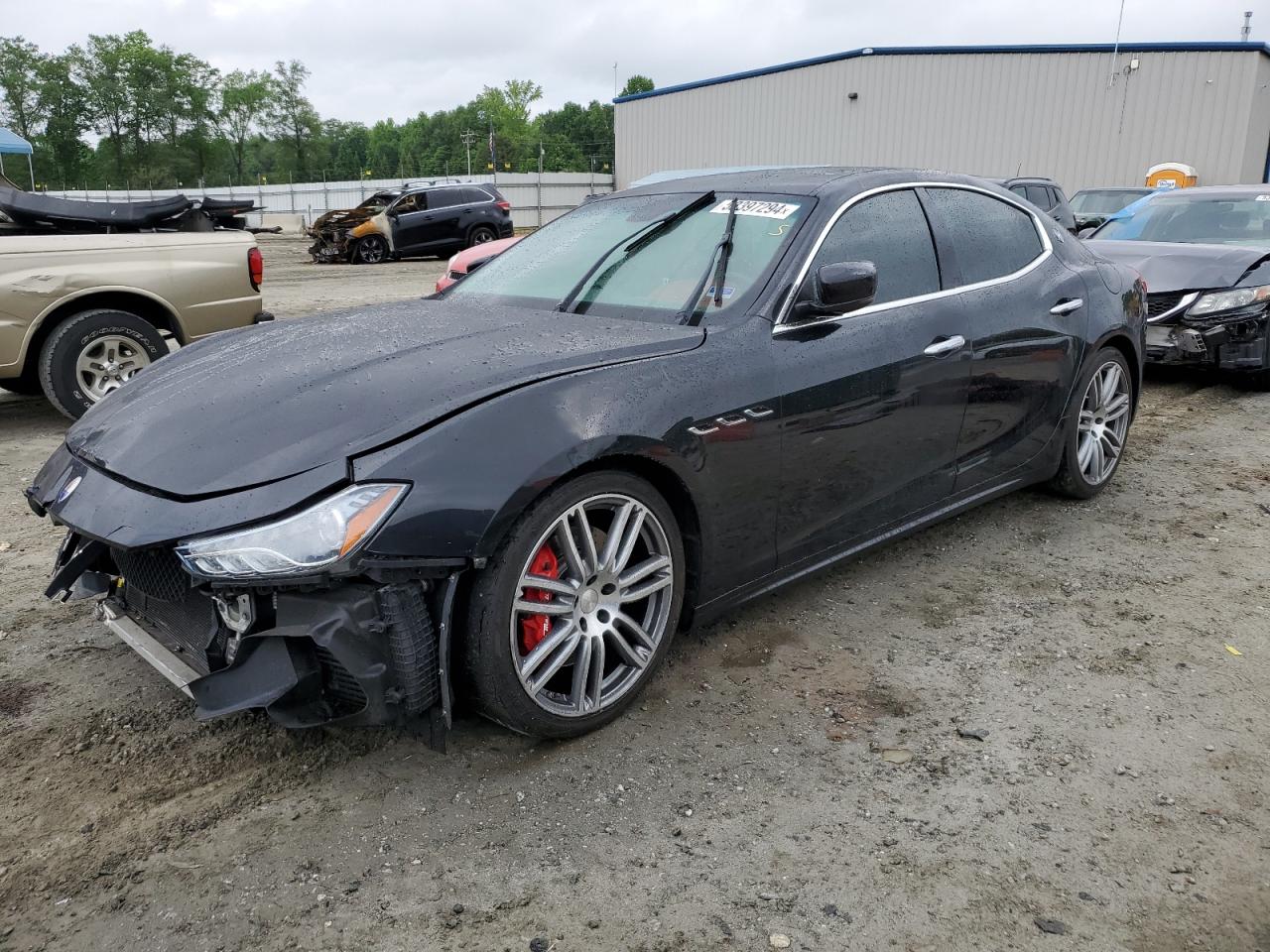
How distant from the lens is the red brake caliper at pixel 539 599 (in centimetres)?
266

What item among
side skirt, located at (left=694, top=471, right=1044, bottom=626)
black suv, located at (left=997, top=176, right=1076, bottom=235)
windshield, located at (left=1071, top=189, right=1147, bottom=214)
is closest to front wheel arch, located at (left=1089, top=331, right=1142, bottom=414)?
side skirt, located at (left=694, top=471, right=1044, bottom=626)

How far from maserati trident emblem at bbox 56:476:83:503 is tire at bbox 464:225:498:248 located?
1961 cm

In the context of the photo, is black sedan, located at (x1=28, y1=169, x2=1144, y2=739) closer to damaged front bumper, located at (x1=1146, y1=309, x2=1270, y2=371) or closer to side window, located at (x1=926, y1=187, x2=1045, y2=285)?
side window, located at (x1=926, y1=187, x2=1045, y2=285)

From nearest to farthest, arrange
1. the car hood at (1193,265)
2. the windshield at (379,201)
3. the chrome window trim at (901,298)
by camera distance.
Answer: the chrome window trim at (901,298) < the car hood at (1193,265) < the windshield at (379,201)

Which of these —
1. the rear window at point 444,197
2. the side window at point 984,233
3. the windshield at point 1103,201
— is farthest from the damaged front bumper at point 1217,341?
the rear window at point 444,197

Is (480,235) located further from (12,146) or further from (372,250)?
(12,146)

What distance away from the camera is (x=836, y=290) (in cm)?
314

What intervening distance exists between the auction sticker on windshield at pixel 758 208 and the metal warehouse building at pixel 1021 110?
2082cm

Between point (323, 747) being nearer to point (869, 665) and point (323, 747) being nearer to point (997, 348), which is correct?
point (869, 665)

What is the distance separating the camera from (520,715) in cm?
262

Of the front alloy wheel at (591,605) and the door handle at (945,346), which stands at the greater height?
the door handle at (945,346)

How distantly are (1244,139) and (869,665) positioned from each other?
84.9 ft

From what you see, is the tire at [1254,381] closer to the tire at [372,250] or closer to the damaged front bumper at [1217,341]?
the damaged front bumper at [1217,341]

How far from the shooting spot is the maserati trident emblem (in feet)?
8.95
